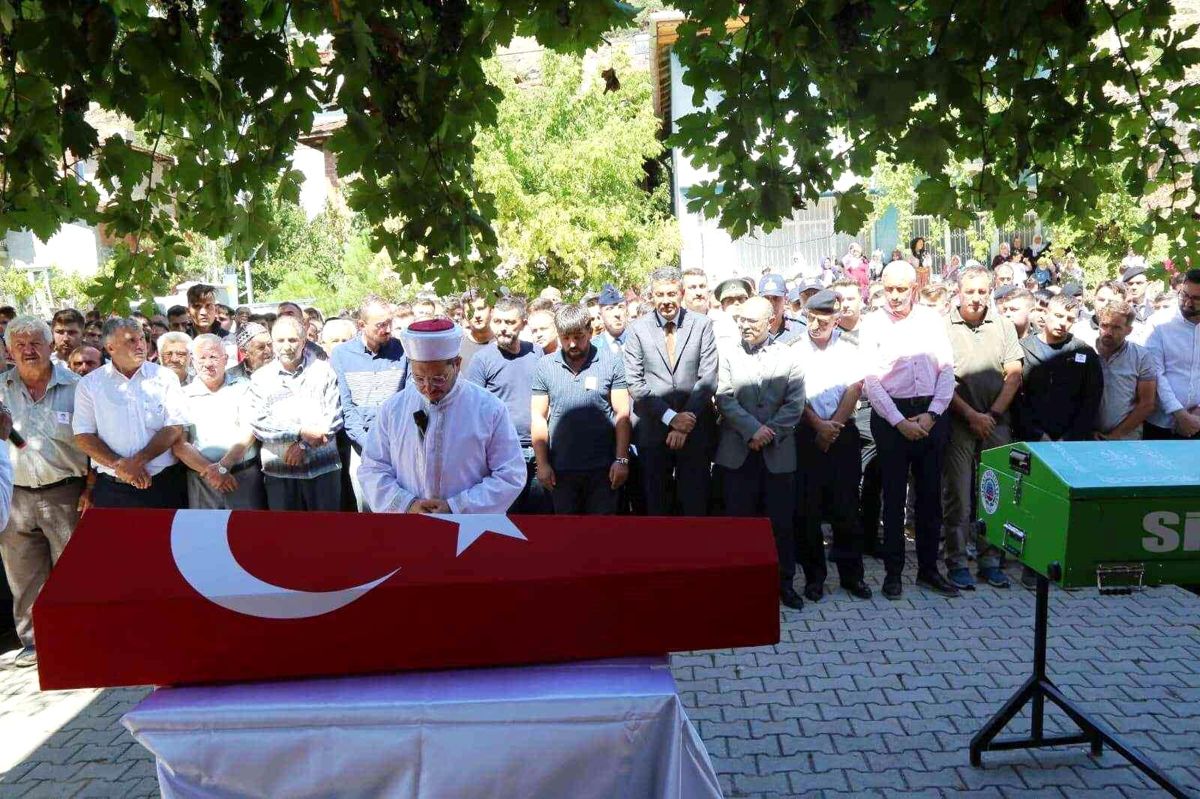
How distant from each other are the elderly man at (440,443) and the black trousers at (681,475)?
2111 millimetres

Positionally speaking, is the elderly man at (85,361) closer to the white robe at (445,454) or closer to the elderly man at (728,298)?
the white robe at (445,454)

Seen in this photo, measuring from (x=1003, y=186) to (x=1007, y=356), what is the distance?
9.10 ft

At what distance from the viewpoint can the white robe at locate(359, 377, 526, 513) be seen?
15.4 ft

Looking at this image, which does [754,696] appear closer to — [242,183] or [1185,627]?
[1185,627]

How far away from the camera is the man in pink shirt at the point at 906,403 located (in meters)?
6.60

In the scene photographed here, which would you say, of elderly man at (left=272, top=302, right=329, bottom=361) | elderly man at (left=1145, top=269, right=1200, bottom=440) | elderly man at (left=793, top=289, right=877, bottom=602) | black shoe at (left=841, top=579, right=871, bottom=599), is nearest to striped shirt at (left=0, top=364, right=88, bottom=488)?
elderly man at (left=272, top=302, right=329, bottom=361)

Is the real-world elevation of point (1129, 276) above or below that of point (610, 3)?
below

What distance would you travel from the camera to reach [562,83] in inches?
698

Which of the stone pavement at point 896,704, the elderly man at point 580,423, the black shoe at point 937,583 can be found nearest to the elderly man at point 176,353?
the stone pavement at point 896,704

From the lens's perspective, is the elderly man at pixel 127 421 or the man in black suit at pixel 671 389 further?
the man in black suit at pixel 671 389

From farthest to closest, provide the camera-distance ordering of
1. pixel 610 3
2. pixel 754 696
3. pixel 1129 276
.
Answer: pixel 1129 276 → pixel 754 696 → pixel 610 3

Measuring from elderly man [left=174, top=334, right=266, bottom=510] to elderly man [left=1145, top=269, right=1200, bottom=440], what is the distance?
20.0 feet

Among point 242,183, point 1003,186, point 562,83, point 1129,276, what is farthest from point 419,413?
point 562,83

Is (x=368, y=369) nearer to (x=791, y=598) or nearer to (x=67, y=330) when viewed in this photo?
(x=67, y=330)
